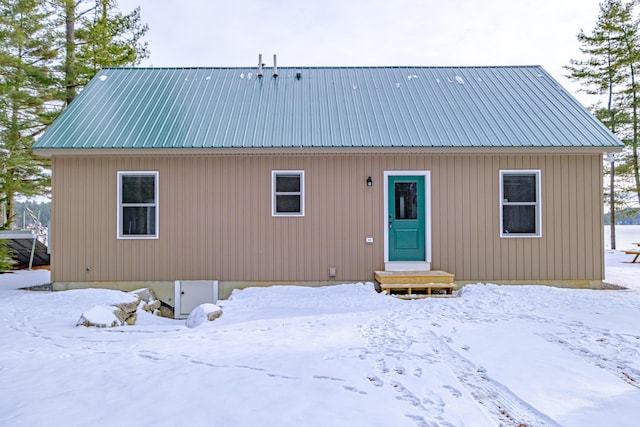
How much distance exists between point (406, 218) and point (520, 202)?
227 cm

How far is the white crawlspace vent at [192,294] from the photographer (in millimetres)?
7242

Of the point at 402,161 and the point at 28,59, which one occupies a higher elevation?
the point at 28,59

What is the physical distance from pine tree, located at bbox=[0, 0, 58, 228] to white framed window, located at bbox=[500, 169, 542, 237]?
12467mm

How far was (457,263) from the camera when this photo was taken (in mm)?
7293

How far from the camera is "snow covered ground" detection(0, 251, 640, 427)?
2.69 meters

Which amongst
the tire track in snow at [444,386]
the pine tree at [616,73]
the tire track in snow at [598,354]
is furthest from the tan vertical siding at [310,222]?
the pine tree at [616,73]

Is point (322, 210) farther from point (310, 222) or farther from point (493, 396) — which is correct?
point (493, 396)

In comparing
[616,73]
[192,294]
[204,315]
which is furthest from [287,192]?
[616,73]

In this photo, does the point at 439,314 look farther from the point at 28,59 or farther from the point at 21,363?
the point at 28,59

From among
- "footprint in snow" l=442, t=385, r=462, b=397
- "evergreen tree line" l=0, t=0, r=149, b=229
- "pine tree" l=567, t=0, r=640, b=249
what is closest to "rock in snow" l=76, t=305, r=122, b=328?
"footprint in snow" l=442, t=385, r=462, b=397

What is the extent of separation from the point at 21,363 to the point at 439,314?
5.15 m

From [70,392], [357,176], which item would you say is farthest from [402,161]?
[70,392]

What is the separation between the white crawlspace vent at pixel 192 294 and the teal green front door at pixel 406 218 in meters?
3.59

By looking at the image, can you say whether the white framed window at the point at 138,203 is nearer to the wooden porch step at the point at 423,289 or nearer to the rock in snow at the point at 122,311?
the rock in snow at the point at 122,311
